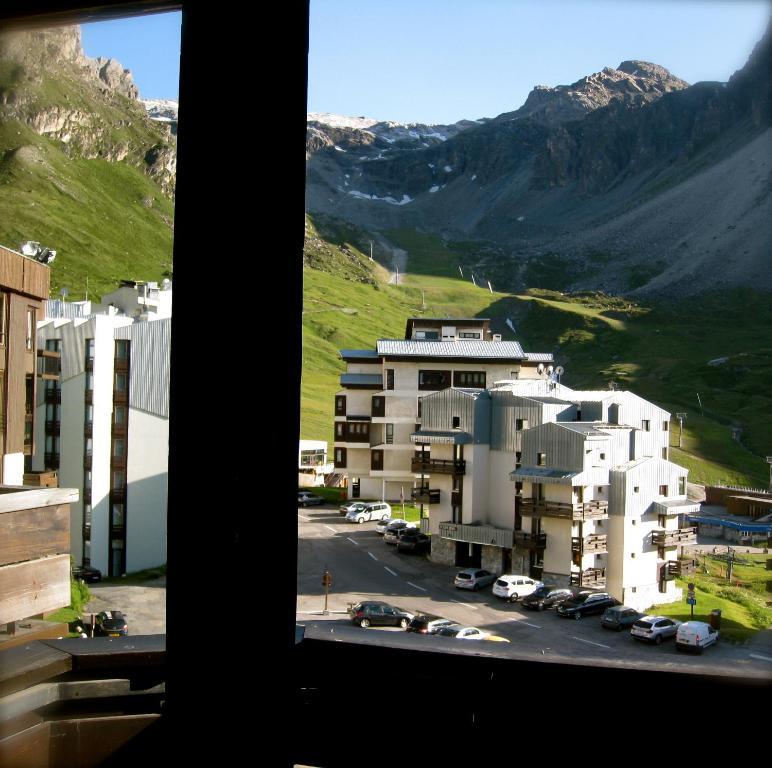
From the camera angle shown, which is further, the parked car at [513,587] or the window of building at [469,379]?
the window of building at [469,379]

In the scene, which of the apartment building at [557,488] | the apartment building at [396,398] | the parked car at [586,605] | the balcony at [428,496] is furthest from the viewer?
the apartment building at [396,398]

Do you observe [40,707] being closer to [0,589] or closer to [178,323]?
[0,589]

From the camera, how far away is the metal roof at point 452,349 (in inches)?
527

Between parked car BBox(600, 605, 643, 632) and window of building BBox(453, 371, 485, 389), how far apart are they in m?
6.77

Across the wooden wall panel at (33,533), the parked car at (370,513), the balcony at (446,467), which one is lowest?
the parked car at (370,513)

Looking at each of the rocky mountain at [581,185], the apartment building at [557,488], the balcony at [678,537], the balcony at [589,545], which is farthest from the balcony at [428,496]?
the rocky mountain at [581,185]

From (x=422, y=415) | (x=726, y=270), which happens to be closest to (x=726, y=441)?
(x=422, y=415)

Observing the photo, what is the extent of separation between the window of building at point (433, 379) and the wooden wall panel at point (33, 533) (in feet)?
40.6

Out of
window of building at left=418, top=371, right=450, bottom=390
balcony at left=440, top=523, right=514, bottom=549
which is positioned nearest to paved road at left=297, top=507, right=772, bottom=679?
balcony at left=440, top=523, right=514, bottom=549

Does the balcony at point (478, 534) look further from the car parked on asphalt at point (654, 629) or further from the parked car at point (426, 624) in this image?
the car parked on asphalt at point (654, 629)

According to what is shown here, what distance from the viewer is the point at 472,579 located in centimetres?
926

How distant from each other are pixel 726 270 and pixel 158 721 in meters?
25.8

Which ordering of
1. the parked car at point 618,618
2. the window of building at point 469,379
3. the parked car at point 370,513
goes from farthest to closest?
the window of building at point 469,379 → the parked car at point 370,513 → the parked car at point 618,618

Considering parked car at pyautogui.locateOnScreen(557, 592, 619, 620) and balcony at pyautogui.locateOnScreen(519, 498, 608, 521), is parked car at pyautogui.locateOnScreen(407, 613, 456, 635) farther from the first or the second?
balcony at pyautogui.locateOnScreen(519, 498, 608, 521)
